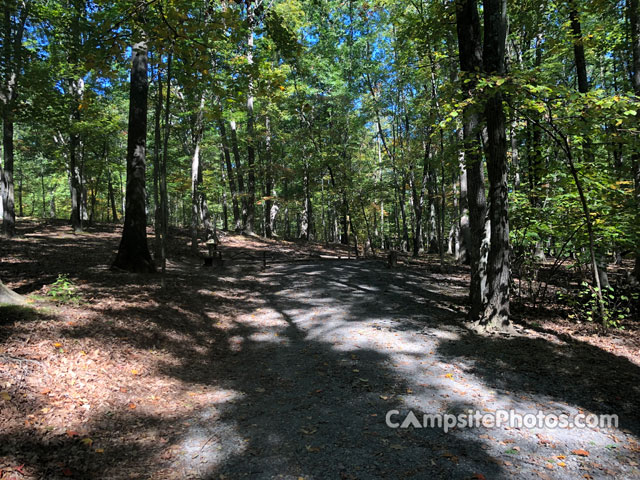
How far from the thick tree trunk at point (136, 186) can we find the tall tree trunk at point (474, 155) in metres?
7.84

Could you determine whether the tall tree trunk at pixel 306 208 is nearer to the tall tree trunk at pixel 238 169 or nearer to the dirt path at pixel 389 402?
the tall tree trunk at pixel 238 169

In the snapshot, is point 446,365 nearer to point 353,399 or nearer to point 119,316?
point 353,399

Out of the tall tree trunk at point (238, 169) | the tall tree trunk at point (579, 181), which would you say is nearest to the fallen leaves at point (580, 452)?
the tall tree trunk at point (579, 181)

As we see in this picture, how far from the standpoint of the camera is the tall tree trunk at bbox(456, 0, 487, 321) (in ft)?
21.7

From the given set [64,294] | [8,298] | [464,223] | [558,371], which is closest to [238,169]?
[464,223]

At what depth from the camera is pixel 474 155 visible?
6.93 m

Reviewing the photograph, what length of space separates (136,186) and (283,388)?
23.1 feet

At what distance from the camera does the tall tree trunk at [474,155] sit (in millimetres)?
6602

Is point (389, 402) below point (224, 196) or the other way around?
below

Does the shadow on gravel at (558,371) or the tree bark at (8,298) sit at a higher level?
the tree bark at (8,298)

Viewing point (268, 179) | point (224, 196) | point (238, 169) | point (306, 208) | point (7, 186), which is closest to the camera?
point (7, 186)

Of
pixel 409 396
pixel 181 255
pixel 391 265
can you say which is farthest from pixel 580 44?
pixel 181 255

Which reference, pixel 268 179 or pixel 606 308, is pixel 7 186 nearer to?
pixel 268 179

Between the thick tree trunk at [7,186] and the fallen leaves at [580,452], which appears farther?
the thick tree trunk at [7,186]
